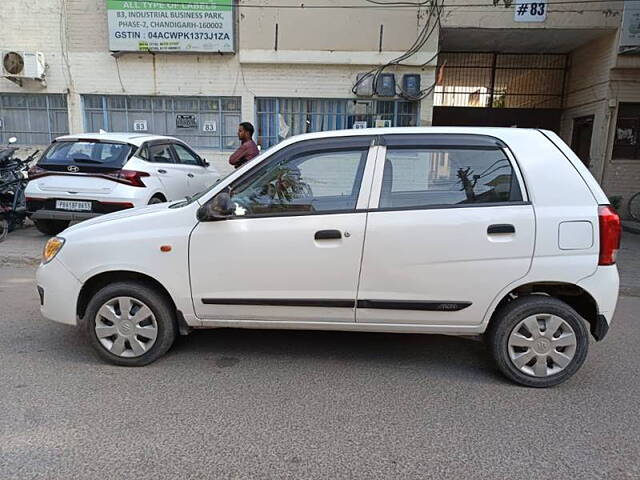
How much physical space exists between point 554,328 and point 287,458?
2030mm

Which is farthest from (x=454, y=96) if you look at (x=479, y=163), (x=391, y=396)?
(x=391, y=396)

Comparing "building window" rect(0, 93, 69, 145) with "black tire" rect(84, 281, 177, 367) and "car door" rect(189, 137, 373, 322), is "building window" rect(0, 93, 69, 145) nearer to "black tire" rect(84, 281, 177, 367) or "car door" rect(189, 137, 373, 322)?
"black tire" rect(84, 281, 177, 367)

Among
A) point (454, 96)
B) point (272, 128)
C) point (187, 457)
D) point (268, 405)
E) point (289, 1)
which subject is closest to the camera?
point (187, 457)

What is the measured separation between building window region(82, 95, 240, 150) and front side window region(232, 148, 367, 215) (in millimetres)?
7601

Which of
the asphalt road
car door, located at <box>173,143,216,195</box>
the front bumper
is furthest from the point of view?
car door, located at <box>173,143,216,195</box>

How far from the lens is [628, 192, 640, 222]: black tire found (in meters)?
10.3

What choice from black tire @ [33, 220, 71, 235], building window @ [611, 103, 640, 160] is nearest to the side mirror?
black tire @ [33, 220, 71, 235]

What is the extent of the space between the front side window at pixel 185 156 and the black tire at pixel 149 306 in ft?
16.4

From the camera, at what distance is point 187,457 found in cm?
246

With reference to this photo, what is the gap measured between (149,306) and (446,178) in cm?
237

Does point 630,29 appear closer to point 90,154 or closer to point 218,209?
point 218,209

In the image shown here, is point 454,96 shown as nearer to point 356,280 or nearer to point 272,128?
point 272,128

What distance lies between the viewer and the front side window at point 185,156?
8.02 m

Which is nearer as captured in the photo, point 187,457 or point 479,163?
point 187,457
